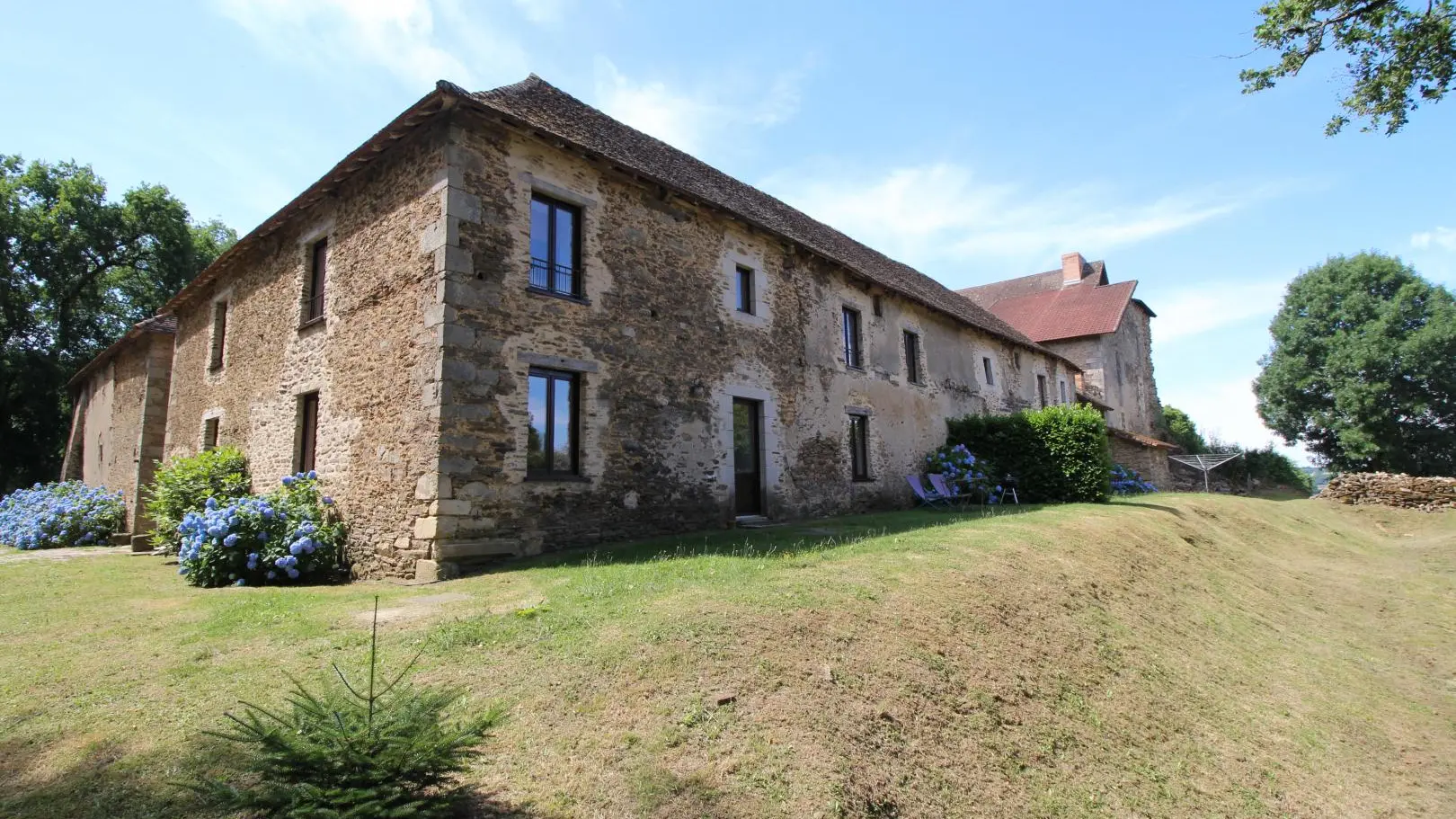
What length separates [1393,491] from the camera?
2380 centimetres

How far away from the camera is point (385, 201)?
9.41m

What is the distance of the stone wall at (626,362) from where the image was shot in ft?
26.6

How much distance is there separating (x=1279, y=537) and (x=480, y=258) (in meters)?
18.0

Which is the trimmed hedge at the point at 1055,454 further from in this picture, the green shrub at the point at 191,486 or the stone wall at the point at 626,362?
the green shrub at the point at 191,486

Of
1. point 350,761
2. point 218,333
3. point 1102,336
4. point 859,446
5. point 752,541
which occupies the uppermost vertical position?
point 1102,336

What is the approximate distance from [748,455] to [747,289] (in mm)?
2998

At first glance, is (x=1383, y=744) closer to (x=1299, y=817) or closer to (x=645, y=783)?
(x=1299, y=817)

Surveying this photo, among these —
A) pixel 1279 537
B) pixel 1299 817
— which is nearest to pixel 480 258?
pixel 1299 817

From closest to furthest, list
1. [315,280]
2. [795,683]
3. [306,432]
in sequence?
[795,683], [306,432], [315,280]

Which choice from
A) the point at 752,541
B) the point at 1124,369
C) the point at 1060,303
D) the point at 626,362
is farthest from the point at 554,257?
the point at 1124,369

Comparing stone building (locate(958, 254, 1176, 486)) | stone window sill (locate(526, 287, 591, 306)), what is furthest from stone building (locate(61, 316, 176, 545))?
stone building (locate(958, 254, 1176, 486))

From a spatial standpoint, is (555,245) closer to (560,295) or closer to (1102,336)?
(560,295)

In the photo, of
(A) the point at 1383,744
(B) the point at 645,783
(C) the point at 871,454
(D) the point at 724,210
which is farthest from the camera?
(C) the point at 871,454

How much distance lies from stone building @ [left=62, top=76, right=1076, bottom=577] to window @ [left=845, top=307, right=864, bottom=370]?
0.85 ft
